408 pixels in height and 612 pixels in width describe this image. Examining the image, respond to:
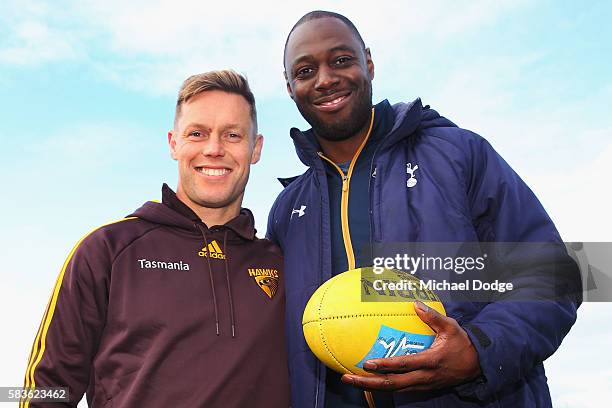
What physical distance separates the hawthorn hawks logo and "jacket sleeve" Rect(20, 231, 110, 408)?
111cm

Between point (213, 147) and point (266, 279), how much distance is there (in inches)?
45.0

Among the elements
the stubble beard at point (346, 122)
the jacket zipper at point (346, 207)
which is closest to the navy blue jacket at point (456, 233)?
the jacket zipper at point (346, 207)

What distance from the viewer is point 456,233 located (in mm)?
3881

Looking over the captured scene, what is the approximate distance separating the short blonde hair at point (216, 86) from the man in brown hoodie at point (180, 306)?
18cm

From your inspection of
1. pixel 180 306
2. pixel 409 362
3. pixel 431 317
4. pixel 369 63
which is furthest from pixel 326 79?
pixel 409 362

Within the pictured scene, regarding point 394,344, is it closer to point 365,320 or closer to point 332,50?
point 365,320

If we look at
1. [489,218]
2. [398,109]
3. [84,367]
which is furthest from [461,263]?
[84,367]

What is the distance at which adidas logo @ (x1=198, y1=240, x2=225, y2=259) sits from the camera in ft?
14.7

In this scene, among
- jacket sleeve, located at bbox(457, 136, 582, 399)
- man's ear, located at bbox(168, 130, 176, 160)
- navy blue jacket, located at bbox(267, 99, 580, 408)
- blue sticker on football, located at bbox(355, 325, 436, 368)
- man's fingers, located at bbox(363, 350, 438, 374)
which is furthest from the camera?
man's ear, located at bbox(168, 130, 176, 160)

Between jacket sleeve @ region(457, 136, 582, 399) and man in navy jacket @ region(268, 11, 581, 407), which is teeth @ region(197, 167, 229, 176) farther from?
jacket sleeve @ region(457, 136, 582, 399)

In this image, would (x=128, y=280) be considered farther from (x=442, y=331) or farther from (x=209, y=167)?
(x=442, y=331)

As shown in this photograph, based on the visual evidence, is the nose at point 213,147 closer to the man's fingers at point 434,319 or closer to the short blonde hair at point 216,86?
the short blonde hair at point 216,86

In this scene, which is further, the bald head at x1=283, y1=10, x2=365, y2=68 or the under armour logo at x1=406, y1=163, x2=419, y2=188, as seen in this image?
the bald head at x1=283, y1=10, x2=365, y2=68

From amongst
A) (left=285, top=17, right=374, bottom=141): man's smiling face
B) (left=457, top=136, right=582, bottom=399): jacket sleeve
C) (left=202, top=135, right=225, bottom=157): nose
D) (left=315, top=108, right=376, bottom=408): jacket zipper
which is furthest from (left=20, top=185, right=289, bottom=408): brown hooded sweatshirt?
(left=457, top=136, right=582, bottom=399): jacket sleeve
